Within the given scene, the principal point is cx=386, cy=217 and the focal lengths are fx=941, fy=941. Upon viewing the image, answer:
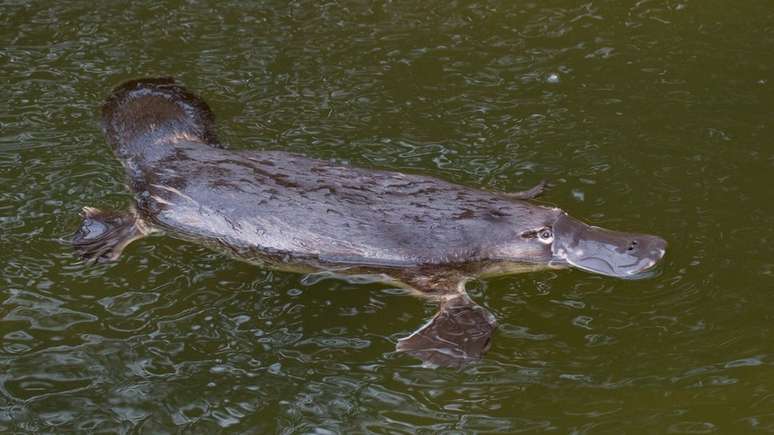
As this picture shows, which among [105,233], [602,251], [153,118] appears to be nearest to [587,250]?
[602,251]

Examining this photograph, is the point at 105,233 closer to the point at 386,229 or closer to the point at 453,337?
the point at 386,229

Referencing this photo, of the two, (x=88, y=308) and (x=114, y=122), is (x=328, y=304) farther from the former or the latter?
(x=114, y=122)

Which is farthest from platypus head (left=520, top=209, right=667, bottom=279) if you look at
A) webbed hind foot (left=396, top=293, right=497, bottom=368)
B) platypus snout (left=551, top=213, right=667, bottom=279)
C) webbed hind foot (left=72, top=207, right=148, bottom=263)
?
webbed hind foot (left=72, top=207, right=148, bottom=263)

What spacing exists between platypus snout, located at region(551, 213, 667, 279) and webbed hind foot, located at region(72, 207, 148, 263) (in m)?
1.93

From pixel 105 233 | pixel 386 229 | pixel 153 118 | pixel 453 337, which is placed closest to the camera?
pixel 453 337

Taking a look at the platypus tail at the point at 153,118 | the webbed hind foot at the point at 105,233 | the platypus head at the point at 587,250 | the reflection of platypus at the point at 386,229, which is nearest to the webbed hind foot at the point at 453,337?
the reflection of platypus at the point at 386,229

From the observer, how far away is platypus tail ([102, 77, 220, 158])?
470 cm

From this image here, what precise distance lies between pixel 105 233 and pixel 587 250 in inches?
86.8

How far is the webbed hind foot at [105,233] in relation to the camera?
14.2 ft

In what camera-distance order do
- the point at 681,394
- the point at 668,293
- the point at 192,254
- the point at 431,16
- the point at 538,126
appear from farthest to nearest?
the point at 431,16 < the point at 538,126 < the point at 192,254 < the point at 668,293 < the point at 681,394

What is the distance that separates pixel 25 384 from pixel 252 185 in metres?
1.21

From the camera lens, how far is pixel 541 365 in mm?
3652

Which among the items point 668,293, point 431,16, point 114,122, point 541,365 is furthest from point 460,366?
point 431,16

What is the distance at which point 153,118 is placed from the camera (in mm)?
4855
